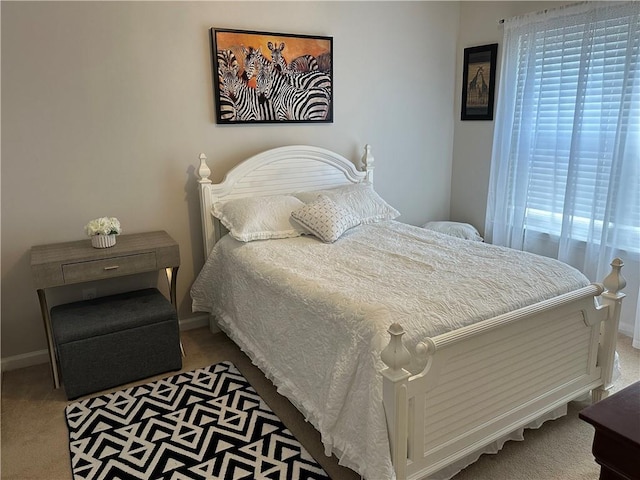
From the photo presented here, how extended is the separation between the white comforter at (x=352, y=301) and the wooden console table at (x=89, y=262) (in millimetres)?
403

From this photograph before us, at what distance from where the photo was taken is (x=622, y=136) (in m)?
3.12

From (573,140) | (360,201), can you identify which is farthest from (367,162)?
(573,140)

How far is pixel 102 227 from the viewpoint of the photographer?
2.80 m

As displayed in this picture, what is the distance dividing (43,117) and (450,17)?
11.1ft

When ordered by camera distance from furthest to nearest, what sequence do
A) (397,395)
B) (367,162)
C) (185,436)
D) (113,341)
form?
1. (367,162)
2. (113,341)
3. (185,436)
4. (397,395)

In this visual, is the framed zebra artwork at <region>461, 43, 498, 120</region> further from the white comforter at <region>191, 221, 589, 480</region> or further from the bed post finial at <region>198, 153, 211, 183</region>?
the bed post finial at <region>198, 153, 211, 183</region>

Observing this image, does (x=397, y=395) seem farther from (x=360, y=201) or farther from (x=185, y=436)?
(x=360, y=201)

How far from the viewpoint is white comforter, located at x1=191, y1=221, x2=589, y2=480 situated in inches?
72.3

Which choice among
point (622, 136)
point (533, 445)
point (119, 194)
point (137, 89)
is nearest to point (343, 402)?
point (533, 445)

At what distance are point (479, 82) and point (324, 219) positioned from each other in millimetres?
2100

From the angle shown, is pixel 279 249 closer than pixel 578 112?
Yes

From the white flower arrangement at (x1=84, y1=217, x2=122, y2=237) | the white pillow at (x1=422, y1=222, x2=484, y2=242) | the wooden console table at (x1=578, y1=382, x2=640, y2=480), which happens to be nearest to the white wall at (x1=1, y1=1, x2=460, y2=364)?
the white flower arrangement at (x1=84, y1=217, x2=122, y2=237)

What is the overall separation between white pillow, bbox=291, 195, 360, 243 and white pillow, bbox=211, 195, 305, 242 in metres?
0.08

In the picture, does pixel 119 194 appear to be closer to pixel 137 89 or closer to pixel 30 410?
pixel 137 89
